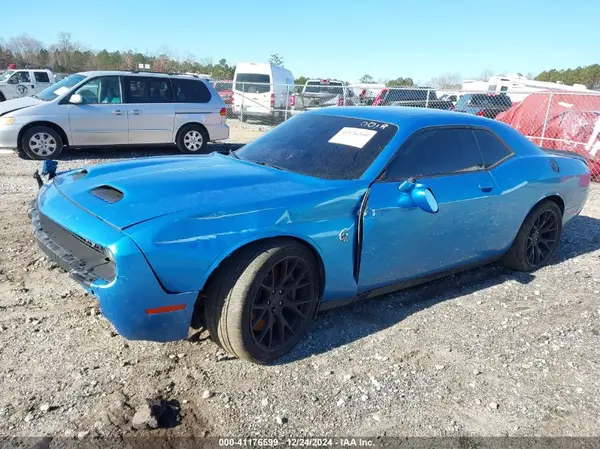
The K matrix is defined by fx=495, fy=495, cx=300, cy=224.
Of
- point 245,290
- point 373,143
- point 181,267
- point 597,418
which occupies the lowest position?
point 597,418

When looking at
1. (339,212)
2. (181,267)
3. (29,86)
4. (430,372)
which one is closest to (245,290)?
(181,267)

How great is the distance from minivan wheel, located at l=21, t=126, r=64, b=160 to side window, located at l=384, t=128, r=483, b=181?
769 centimetres

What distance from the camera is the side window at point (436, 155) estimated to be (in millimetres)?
3531

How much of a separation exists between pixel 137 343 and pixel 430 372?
1.86 metres

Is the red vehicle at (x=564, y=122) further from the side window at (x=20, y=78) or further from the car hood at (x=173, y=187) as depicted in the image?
the side window at (x=20, y=78)

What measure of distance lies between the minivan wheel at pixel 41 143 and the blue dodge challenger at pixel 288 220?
618 centimetres

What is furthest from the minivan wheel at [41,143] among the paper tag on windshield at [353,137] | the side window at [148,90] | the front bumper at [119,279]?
the paper tag on windshield at [353,137]

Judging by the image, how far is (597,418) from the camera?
2766 mm

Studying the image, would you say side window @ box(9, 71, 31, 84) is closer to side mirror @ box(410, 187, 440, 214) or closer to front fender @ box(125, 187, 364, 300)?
front fender @ box(125, 187, 364, 300)

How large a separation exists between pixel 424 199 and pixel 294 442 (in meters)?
1.72

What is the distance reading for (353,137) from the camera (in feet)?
12.1

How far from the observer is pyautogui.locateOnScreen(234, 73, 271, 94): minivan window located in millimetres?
19344

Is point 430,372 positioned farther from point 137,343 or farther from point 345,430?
point 137,343

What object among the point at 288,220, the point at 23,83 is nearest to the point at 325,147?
the point at 288,220
